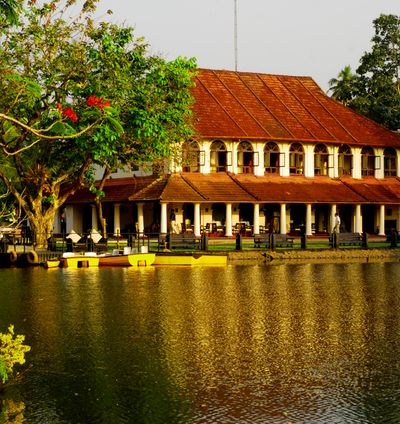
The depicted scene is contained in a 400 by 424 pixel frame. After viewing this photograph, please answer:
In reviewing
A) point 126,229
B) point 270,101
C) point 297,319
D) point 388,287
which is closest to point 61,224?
point 126,229

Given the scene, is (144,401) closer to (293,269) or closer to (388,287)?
(388,287)

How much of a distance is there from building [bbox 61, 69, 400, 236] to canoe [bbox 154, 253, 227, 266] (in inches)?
446

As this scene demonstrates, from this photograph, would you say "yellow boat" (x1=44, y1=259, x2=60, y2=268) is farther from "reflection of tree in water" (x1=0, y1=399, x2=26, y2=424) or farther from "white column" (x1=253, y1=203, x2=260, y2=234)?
"reflection of tree in water" (x1=0, y1=399, x2=26, y2=424)

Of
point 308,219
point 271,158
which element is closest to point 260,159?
point 271,158

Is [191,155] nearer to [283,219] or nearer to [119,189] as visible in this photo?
[119,189]

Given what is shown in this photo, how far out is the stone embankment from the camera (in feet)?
127

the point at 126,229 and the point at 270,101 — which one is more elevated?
the point at 270,101

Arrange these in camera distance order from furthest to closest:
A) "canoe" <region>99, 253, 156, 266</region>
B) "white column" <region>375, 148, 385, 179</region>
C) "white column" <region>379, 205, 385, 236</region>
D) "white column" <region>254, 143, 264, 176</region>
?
"white column" <region>375, 148, 385, 179</region>
"white column" <region>379, 205, 385, 236</region>
"white column" <region>254, 143, 264, 176</region>
"canoe" <region>99, 253, 156, 266</region>

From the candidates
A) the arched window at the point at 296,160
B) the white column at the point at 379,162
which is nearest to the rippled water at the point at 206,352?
the arched window at the point at 296,160

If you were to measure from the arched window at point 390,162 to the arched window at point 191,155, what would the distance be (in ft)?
48.4

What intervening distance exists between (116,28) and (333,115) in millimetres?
23755

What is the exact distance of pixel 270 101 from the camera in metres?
57.9

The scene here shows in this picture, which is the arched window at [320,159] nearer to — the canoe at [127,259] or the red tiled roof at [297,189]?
the red tiled roof at [297,189]

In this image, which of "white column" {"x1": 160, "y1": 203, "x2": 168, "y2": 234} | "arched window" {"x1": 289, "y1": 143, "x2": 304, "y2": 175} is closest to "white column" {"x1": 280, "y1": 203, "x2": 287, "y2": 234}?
"arched window" {"x1": 289, "y1": 143, "x2": 304, "y2": 175}
